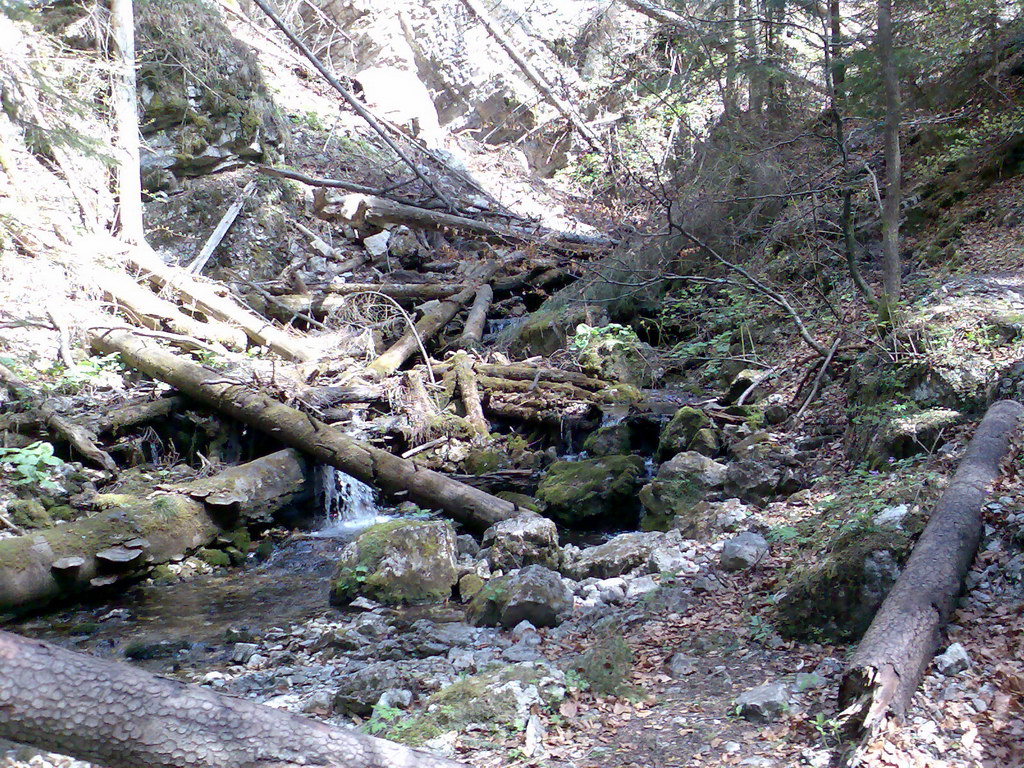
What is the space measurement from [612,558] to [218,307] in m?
6.86

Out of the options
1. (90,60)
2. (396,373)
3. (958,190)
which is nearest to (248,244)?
(90,60)

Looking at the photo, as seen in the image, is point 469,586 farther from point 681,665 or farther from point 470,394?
point 470,394

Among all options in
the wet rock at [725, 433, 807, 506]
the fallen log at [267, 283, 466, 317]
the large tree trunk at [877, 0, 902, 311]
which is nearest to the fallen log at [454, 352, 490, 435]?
the fallen log at [267, 283, 466, 317]

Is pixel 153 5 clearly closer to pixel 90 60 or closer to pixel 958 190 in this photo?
pixel 90 60

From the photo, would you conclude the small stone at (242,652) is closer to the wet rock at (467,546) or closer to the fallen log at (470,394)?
the wet rock at (467,546)

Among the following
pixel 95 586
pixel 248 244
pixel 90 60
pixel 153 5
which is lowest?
pixel 95 586

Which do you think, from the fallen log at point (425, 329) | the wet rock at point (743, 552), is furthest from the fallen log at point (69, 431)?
the wet rock at point (743, 552)

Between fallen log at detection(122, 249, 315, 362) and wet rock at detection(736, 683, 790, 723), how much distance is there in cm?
749

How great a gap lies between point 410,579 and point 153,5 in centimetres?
1102

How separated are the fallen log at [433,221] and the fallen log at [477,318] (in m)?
1.18

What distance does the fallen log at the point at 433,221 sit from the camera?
12656 millimetres

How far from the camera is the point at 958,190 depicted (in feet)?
28.6

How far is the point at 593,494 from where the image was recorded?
22.8 ft

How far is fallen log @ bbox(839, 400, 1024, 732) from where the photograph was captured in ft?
9.40
